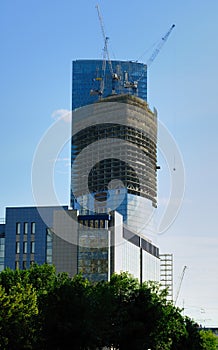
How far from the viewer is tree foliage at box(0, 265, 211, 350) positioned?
6844 centimetres

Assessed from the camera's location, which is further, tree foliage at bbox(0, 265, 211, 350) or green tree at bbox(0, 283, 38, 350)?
tree foliage at bbox(0, 265, 211, 350)

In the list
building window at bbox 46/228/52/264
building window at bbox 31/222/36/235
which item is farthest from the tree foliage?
building window at bbox 31/222/36/235

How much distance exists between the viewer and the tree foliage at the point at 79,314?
68438 millimetres

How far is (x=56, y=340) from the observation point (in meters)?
70.1

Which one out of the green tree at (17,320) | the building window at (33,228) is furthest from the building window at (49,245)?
the green tree at (17,320)

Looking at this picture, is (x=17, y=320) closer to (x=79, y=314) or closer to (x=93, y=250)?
(x=79, y=314)

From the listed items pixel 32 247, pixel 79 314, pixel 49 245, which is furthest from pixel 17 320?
pixel 32 247

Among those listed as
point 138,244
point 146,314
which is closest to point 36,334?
point 146,314

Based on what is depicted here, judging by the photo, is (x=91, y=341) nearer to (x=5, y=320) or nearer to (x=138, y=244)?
(x=5, y=320)

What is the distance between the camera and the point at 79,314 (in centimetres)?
7125

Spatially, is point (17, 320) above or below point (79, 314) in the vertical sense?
below

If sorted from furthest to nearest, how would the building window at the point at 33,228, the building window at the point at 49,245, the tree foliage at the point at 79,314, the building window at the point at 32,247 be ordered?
the building window at the point at 33,228 → the building window at the point at 32,247 → the building window at the point at 49,245 → the tree foliage at the point at 79,314

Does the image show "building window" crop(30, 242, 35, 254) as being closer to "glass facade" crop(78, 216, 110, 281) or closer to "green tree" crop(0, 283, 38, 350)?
"glass facade" crop(78, 216, 110, 281)

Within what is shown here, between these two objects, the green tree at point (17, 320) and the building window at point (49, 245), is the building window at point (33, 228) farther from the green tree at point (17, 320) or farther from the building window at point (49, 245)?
the green tree at point (17, 320)
